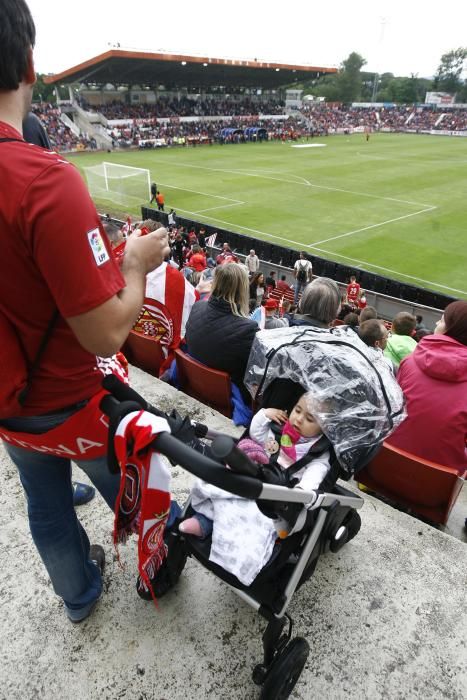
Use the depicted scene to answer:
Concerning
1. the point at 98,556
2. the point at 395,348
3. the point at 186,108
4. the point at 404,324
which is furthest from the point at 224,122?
the point at 98,556

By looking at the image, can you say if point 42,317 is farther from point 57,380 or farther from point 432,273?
point 432,273

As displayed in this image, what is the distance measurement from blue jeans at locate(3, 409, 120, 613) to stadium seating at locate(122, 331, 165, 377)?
231 centimetres

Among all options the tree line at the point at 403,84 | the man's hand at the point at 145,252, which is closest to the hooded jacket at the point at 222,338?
the man's hand at the point at 145,252

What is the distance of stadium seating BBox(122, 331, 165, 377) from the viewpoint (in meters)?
4.29

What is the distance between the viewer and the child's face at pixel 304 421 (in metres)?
2.24

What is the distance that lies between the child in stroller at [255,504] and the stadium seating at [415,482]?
80 centimetres

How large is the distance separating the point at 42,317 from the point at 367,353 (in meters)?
1.60

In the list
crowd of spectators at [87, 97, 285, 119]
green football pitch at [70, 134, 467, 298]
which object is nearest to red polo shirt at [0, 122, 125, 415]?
green football pitch at [70, 134, 467, 298]

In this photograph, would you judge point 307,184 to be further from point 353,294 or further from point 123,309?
point 123,309

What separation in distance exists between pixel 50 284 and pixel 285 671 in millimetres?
1736

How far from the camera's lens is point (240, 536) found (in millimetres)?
1867

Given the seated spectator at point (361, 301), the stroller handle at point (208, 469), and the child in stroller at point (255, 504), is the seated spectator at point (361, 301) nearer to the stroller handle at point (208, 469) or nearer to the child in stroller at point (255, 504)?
the child in stroller at point (255, 504)

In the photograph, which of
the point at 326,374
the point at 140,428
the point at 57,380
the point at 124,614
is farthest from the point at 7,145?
the point at 124,614

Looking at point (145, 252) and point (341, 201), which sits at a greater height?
point (145, 252)
